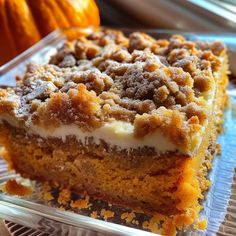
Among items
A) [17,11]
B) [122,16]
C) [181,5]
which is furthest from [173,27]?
[17,11]

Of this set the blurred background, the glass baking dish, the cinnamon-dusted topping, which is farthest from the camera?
the blurred background

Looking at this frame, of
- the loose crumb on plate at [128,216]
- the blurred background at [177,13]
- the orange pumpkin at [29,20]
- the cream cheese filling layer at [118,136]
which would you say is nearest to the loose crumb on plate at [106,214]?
the loose crumb on plate at [128,216]

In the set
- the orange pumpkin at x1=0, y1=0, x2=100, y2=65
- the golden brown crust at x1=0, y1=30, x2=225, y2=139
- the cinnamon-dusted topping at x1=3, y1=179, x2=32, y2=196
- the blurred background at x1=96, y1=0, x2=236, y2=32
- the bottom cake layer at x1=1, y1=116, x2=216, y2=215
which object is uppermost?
the blurred background at x1=96, y1=0, x2=236, y2=32

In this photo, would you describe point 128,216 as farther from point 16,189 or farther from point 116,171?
point 16,189

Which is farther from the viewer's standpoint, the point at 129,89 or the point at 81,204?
the point at 81,204

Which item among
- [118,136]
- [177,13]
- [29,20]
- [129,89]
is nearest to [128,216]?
[118,136]

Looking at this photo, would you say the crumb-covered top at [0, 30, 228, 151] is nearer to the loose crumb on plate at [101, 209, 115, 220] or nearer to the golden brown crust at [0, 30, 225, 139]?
the golden brown crust at [0, 30, 225, 139]

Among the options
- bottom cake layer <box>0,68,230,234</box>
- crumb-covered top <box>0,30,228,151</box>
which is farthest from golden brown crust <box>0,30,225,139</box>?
bottom cake layer <box>0,68,230,234</box>

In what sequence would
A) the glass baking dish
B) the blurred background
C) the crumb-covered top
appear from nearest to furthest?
the glass baking dish
the crumb-covered top
the blurred background
